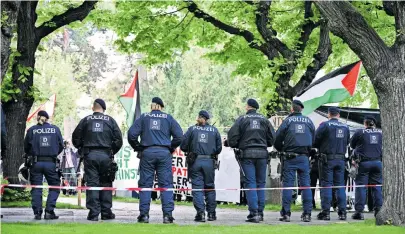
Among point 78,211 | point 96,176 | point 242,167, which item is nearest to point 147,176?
point 96,176

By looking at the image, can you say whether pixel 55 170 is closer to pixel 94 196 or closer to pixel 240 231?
pixel 94 196

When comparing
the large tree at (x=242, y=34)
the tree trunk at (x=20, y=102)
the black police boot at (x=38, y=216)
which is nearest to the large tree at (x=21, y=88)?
the tree trunk at (x=20, y=102)

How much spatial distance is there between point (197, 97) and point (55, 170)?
132 feet

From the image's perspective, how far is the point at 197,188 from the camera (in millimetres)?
16469

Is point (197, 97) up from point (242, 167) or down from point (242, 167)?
up

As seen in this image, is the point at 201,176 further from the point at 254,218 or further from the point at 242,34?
the point at 242,34

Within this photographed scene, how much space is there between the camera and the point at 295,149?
16.9 m

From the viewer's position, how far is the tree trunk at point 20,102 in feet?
70.1

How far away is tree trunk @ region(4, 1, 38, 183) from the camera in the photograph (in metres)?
21.4

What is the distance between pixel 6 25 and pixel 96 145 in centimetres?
390

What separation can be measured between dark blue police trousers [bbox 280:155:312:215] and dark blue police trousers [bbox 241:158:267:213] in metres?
0.46

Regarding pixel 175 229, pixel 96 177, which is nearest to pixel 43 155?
pixel 96 177

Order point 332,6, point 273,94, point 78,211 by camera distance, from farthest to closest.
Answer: point 273,94 < point 78,211 < point 332,6

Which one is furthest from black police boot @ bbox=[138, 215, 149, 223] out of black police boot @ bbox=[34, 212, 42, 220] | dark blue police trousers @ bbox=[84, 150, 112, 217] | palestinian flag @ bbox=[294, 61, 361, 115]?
palestinian flag @ bbox=[294, 61, 361, 115]
